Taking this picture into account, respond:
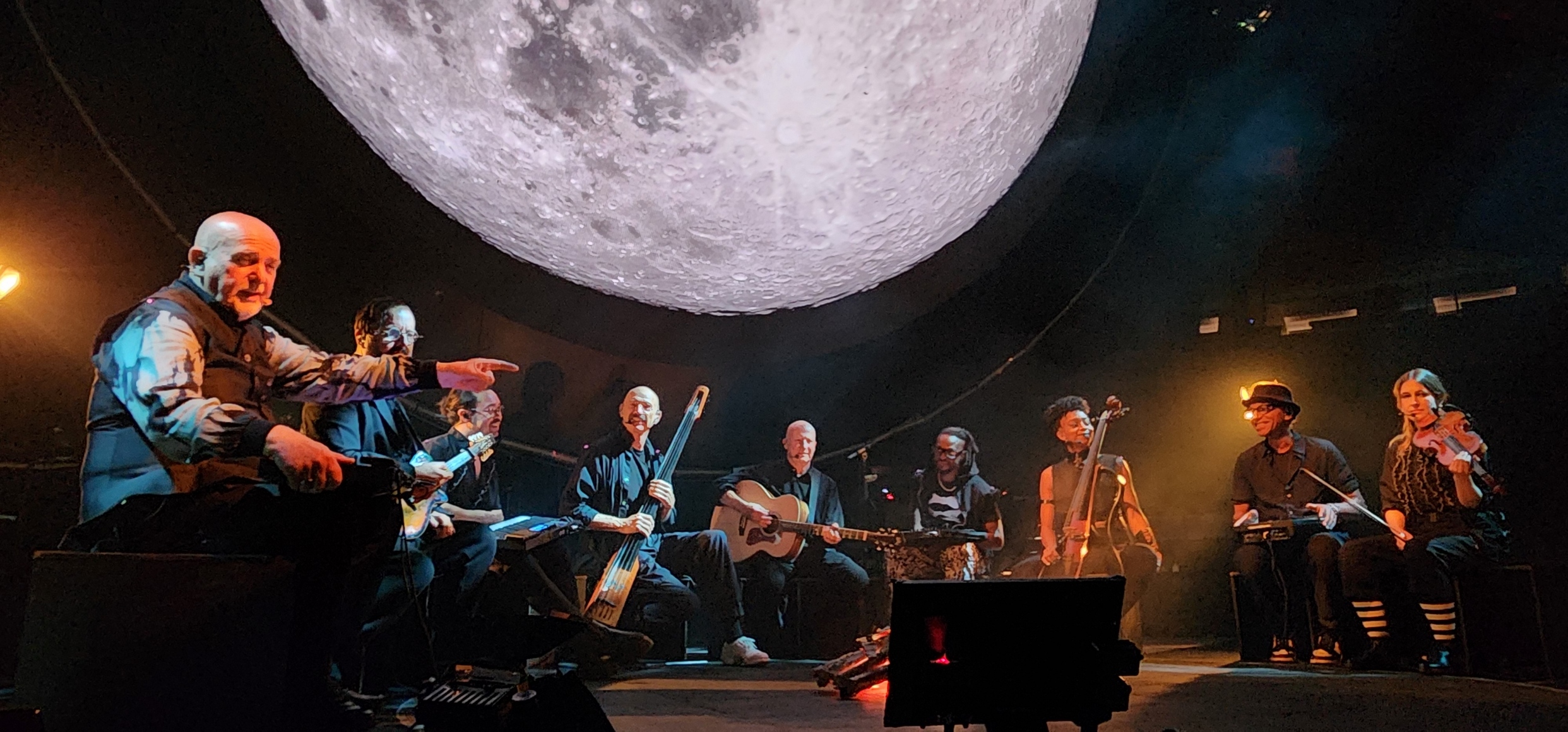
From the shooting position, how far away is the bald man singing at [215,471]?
3170mm

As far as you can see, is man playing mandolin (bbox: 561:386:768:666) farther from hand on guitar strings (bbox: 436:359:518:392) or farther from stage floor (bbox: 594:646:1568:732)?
hand on guitar strings (bbox: 436:359:518:392)

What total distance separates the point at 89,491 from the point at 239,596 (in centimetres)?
101

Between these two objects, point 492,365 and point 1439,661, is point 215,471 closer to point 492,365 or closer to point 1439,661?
point 492,365

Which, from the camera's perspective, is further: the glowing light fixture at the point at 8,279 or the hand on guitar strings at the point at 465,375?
the hand on guitar strings at the point at 465,375

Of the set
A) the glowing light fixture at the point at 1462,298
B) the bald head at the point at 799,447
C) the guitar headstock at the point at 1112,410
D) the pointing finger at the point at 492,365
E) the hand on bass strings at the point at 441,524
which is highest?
the glowing light fixture at the point at 1462,298

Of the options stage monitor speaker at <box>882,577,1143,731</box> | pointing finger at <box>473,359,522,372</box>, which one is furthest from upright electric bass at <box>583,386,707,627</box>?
stage monitor speaker at <box>882,577,1143,731</box>

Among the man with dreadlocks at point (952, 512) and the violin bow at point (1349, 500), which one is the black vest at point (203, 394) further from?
the violin bow at point (1349, 500)

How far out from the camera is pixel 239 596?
298cm

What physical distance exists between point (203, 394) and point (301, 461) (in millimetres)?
488

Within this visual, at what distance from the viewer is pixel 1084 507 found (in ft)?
A: 18.6

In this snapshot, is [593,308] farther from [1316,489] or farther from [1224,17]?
[1316,489]

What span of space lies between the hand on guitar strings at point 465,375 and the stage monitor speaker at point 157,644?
1.31m

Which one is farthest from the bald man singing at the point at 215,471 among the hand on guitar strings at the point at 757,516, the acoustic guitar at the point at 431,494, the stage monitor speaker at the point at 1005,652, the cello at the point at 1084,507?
the cello at the point at 1084,507

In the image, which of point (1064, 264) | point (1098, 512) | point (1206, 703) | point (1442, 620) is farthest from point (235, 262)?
point (1442, 620)
